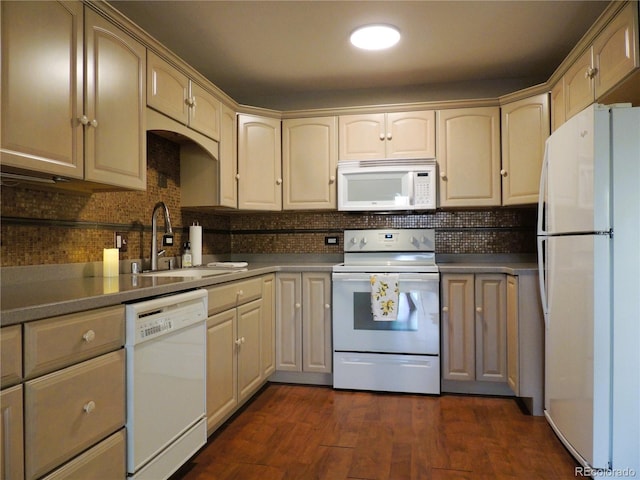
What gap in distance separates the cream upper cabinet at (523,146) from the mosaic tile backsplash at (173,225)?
1.29 feet

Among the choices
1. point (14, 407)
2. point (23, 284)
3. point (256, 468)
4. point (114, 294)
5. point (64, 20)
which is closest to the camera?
point (14, 407)

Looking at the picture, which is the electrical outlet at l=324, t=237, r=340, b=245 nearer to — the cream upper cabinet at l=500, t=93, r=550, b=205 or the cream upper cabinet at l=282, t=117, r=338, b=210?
the cream upper cabinet at l=282, t=117, r=338, b=210

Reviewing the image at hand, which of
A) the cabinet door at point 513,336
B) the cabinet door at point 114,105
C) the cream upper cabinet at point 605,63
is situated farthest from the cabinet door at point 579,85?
the cabinet door at point 114,105

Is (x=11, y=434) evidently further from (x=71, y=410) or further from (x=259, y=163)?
(x=259, y=163)

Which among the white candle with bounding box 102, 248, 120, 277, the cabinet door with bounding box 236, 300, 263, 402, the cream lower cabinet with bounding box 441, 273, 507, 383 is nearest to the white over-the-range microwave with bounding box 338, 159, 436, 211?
the cream lower cabinet with bounding box 441, 273, 507, 383

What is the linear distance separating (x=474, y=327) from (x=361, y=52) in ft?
6.71

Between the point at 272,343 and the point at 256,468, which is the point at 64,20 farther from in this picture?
the point at 272,343

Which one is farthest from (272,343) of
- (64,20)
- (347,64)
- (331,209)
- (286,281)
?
(64,20)

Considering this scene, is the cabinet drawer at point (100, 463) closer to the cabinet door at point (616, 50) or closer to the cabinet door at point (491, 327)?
the cabinet door at point (491, 327)

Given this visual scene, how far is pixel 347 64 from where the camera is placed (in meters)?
3.15

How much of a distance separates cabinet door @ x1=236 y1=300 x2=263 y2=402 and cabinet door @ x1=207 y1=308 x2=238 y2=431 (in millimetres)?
72

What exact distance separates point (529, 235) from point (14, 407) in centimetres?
340

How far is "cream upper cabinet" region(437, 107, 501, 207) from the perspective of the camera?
→ 3.20 meters

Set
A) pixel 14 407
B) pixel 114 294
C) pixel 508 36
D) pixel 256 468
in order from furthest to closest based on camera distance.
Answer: pixel 508 36 < pixel 256 468 < pixel 114 294 < pixel 14 407
